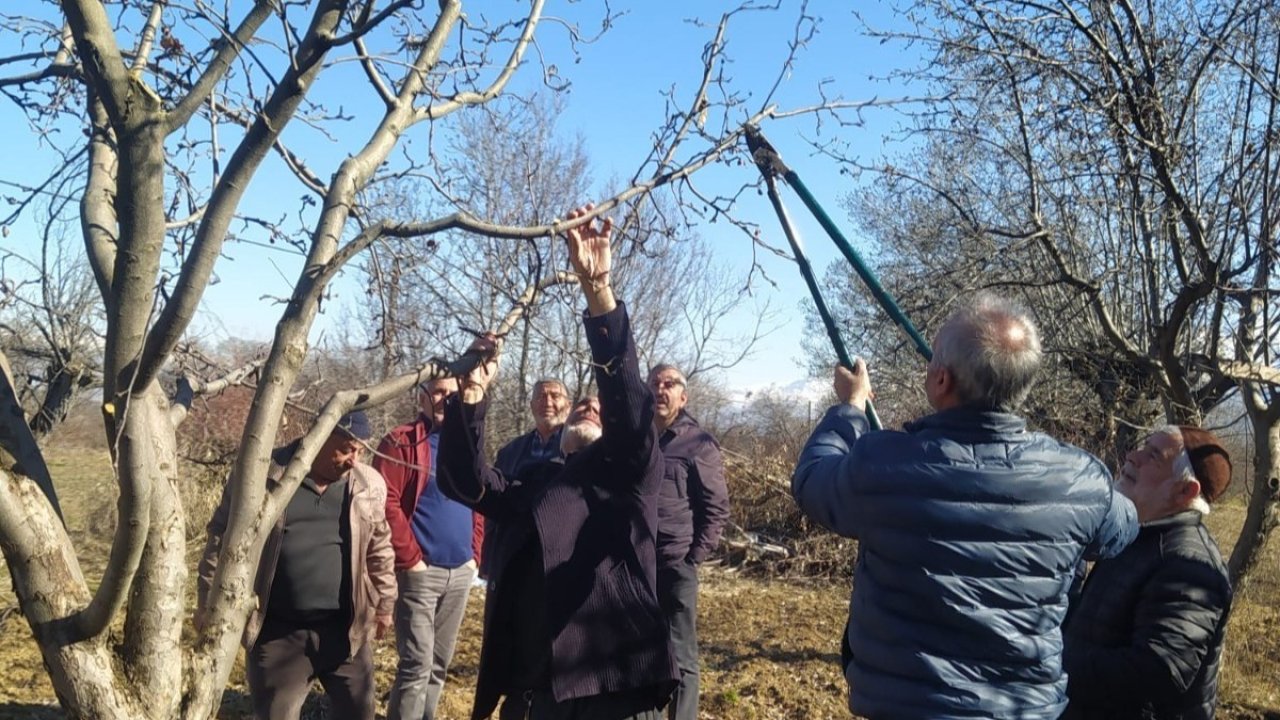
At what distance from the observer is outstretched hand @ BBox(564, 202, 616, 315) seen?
2.61m

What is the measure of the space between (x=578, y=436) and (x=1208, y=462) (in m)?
2.09

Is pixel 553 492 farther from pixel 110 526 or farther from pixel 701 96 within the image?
pixel 110 526

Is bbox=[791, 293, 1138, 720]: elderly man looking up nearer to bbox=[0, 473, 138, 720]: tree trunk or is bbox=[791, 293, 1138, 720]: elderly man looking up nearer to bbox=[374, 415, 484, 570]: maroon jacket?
bbox=[0, 473, 138, 720]: tree trunk

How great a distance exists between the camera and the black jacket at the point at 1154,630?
2.65m

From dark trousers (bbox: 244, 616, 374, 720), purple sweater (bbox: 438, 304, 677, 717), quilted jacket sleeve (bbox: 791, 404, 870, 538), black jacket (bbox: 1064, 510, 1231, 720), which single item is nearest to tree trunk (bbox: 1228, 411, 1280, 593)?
black jacket (bbox: 1064, 510, 1231, 720)

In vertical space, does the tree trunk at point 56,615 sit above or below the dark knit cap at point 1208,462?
below

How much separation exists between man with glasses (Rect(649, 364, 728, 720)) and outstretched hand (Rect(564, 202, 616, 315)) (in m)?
2.41

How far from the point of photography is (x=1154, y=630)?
267 cm

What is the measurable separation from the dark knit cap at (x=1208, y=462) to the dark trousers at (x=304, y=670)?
3.19m

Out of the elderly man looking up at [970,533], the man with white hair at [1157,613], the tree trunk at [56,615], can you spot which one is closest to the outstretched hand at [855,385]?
the elderly man looking up at [970,533]

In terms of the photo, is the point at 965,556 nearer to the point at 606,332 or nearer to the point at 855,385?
the point at 855,385

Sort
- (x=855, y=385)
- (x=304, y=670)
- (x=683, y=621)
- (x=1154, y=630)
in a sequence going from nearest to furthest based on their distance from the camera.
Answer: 1. (x=855, y=385)
2. (x=1154, y=630)
3. (x=304, y=670)
4. (x=683, y=621)

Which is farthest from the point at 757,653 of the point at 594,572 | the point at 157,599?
the point at 157,599

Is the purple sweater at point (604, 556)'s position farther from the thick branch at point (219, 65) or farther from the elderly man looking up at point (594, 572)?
the thick branch at point (219, 65)
